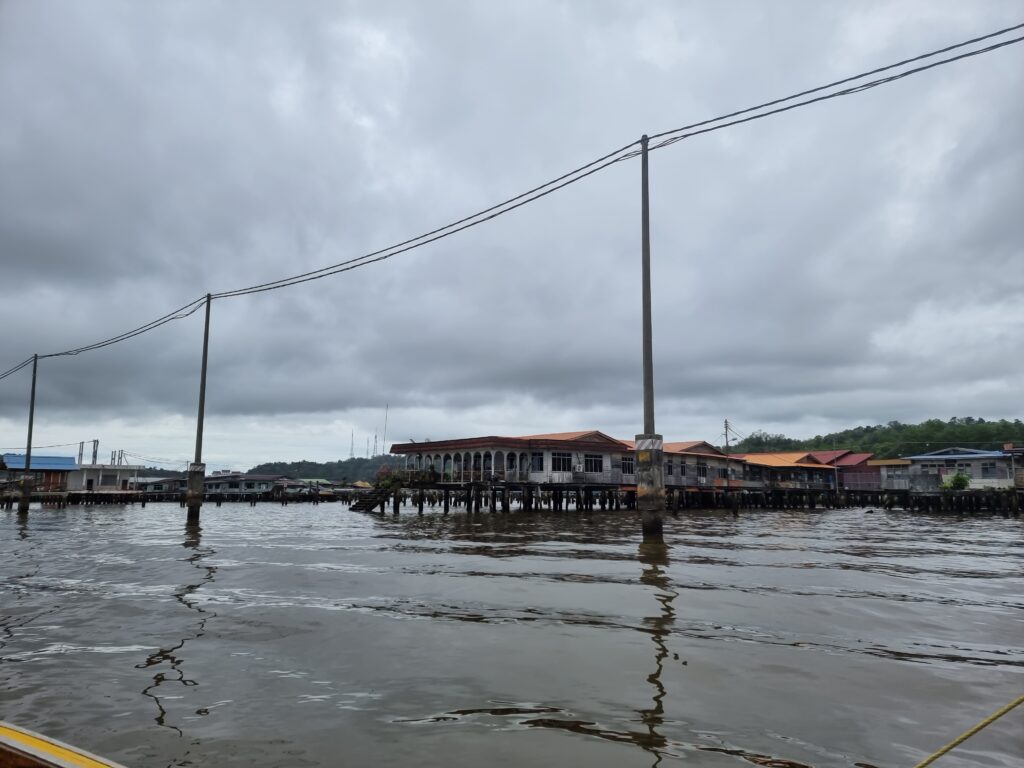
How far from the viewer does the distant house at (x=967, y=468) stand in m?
63.5

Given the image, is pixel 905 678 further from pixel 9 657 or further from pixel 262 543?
pixel 262 543

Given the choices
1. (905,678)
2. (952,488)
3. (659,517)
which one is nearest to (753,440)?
(952,488)

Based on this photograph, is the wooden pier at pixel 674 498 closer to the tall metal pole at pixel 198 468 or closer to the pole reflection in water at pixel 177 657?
the tall metal pole at pixel 198 468

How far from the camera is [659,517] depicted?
1582 cm

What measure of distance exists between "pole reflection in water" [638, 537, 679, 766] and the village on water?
65.0ft

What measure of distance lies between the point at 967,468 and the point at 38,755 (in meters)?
82.0

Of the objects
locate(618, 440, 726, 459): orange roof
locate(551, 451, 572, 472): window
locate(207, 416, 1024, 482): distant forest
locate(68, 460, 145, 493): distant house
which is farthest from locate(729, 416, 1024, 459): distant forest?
locate(68, 460, 145, 493): distant house

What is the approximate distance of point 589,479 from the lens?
47.5 metres

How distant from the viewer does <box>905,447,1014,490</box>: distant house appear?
6349 cm

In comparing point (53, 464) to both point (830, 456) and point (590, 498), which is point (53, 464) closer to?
point (590, 498)

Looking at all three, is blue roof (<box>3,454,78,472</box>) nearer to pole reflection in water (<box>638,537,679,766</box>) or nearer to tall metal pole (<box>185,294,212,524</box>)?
tall metal pole (<box>185,294,212,524</box>)

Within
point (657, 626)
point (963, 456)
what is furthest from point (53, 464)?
point (963, 456)

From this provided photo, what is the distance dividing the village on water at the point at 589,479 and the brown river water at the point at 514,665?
985 inches

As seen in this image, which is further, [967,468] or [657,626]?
[967,468]
